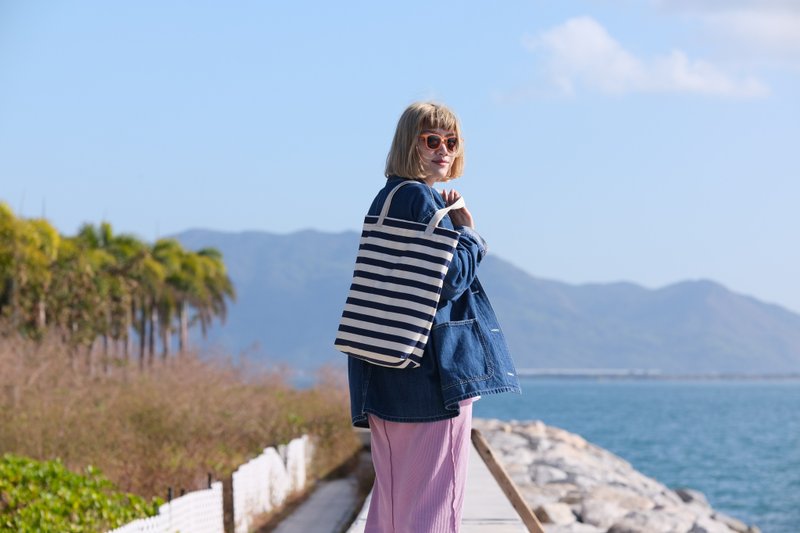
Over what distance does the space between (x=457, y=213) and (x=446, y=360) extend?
586mm

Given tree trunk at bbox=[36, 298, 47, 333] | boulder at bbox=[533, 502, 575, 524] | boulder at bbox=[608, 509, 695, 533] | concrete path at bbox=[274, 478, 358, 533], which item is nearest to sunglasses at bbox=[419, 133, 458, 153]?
concrete path at bbox=[274, 478, 358, 533]

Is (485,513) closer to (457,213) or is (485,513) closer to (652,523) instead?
(457,213)

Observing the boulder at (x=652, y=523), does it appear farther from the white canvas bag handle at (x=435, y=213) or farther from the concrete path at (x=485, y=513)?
→ the white canvas bag handle at (x=435, y=213)

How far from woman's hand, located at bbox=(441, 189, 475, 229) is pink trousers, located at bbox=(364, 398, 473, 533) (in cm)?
64

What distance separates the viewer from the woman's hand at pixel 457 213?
4270 millimetres

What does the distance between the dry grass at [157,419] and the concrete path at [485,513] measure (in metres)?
2.78

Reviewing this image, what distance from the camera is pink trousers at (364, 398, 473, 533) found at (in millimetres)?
4113

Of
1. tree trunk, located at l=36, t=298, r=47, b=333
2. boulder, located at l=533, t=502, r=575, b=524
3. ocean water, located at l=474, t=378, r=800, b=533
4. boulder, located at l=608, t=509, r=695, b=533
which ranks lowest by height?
ocean water, located at l=474, t=378, r=800, b=533

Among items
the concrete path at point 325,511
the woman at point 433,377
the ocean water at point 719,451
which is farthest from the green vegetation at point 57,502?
the ocean water at point 719,451

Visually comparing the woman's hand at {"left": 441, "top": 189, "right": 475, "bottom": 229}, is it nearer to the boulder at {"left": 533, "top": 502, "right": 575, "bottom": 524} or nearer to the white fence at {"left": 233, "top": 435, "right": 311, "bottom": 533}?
the white fence at {"left": 233, "top": 435, "right": 311, "bottom": 533}

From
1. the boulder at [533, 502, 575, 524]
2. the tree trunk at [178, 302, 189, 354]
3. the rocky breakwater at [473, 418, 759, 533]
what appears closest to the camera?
the boulder at [533, 502, 575, 524]

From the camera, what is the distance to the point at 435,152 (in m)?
4.21

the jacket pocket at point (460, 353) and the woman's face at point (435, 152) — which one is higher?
the woman's face at point (435, 152)

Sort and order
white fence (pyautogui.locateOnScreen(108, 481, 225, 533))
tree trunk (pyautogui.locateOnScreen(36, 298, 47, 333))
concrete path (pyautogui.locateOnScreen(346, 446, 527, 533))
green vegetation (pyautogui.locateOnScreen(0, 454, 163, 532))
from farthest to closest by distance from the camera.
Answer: tree trunk (pyautogui.locateOnScreen(36, 298, 47, 333)) < green vegetation (pyautogui.locateOnScreen(0, 454, 163, 532)) < concrete path (pyautogui.locateOnScreen(346, 446, 527, 533)) < white fence (pyautogui.locateOnScreen(108, 481, 225, 533))
